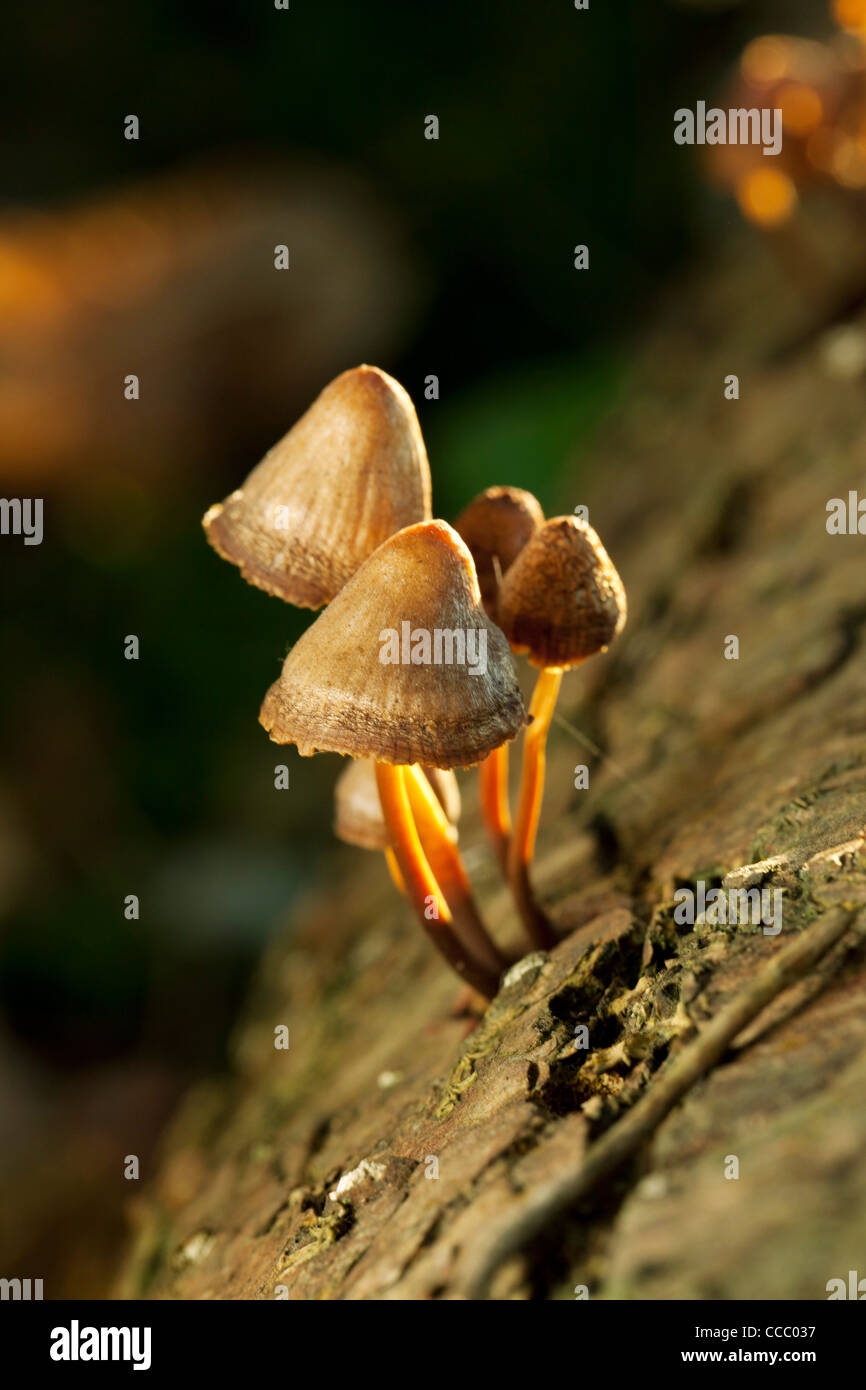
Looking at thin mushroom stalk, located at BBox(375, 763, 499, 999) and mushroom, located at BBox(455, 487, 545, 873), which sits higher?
mushroom, located at BBox(455, 487, 545, 873)

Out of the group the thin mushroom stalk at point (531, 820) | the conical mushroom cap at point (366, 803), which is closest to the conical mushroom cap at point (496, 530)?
the thin mushroom stalk at point (531, 820)

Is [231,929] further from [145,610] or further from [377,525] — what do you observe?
[377,525]

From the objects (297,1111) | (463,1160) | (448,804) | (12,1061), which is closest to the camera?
(463,1160)

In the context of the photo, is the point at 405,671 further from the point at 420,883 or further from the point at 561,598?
the point at 420,883

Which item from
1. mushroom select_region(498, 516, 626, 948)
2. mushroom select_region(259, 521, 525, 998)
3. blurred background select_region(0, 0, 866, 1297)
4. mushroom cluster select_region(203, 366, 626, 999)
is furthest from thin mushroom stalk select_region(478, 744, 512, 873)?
blurred background select_region(0, 0, 866, 1297)

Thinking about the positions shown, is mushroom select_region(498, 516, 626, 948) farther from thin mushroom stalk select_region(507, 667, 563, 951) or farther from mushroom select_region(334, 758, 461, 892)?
mushroom select_region(334, 758, 461, 892)
